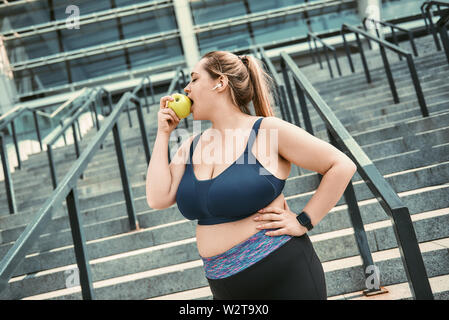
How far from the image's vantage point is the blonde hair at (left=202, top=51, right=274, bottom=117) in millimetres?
1511

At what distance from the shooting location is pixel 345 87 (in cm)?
683

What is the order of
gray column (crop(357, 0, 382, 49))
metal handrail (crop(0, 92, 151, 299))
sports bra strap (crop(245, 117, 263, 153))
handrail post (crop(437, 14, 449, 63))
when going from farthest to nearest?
gray column (crop(357, 0, 382, 49)) < handrail post (crop(437, 14, 449, 63)) < metal handrail (crop(0, 92, 151, 299)) < sports bra strap (crop(245, 117, 263, 153))

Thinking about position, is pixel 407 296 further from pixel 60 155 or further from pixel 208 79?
pixel 60 155

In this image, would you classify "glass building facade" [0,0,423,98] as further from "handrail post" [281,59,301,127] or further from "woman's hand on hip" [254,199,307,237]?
"woman's hand on hip" [254,199,307,237]

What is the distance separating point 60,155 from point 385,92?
5.17 metres

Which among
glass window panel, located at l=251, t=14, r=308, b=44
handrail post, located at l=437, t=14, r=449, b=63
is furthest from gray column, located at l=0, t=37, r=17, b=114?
handrail post, located at l=437, t=14, r=449, b=63

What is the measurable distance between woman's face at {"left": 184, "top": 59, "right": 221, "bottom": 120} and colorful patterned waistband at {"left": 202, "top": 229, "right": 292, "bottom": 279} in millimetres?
497

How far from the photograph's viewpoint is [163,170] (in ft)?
5.00

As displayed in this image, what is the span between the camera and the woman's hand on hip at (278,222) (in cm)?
132

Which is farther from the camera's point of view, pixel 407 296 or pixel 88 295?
pixel 88 295

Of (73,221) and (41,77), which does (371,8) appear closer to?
(41,77)

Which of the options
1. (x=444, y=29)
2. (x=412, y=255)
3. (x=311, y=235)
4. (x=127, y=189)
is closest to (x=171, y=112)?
(x=412, y=255)

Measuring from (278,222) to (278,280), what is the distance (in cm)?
18
